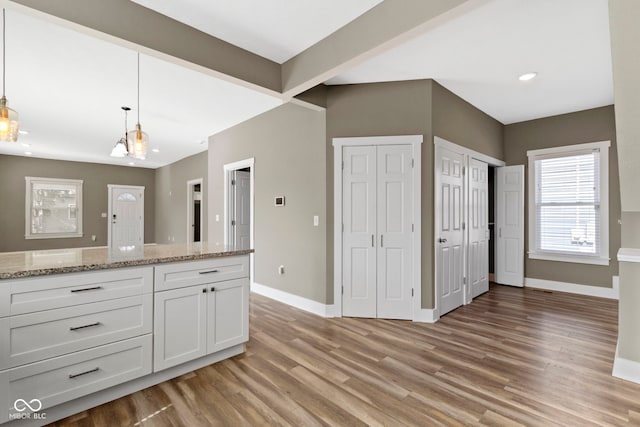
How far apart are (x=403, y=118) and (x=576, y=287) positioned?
3907mm

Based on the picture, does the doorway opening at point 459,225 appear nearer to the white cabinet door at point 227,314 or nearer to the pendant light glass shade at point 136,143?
the white cabinet door at point 227,314

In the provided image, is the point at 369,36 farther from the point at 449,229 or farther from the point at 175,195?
the point at 175,195

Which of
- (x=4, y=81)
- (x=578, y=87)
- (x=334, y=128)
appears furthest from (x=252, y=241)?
(x=578, y=87)

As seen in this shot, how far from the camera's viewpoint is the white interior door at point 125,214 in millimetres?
8883

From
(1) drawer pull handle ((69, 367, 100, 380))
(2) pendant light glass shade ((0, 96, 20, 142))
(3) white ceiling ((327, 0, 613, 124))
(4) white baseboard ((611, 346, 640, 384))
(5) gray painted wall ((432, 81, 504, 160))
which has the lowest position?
(4) white baseboard ((611, 346, 640, 384))

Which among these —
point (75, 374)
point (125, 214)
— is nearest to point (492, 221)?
point (75, 374)

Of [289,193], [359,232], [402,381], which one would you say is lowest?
[402,381]

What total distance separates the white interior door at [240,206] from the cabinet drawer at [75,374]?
338 centimetres

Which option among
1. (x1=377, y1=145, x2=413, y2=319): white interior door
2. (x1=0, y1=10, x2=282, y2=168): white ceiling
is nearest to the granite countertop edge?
(x1=377, y1=145, x2=413, y2=319): white interior door

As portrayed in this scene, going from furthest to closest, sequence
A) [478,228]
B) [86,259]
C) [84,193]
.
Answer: [84,193] → [478,228] → [86,259]

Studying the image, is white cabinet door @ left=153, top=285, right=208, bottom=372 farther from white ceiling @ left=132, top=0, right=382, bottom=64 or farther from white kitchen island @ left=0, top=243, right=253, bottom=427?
white ceiling @ left=132, top=0, right=382, bottom=64

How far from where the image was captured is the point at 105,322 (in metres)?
1.92

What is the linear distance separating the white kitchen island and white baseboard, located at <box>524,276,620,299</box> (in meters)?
4.89

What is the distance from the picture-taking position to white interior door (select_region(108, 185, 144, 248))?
888 centimetres
